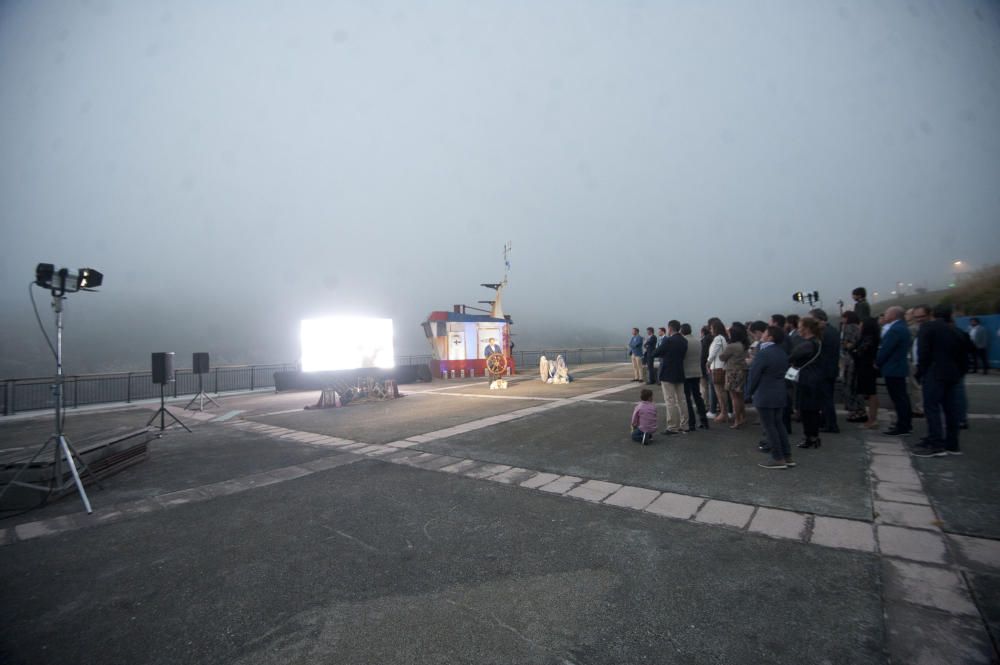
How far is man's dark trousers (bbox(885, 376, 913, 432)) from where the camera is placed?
20.2 ft

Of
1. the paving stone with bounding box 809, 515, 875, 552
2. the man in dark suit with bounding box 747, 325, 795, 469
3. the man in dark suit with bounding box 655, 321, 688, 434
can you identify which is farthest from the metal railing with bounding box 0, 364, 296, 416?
the paving stone with bounding box 809, 515, 875, 552

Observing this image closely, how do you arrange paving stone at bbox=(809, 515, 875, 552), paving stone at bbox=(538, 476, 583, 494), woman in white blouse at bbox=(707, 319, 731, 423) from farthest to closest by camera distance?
woman in white blouse at bbox=(707, 319, 731, 423), paving stone at bbox=(538, 476, 583, 494), paving stone at bbox=(809, 515, 875, 552)

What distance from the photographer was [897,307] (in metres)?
6.30

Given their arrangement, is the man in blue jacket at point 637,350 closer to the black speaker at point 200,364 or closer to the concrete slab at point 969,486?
the concrete slab at point 969,486

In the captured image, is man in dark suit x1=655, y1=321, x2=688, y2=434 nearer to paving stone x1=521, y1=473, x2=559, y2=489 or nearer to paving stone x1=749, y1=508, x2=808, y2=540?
paving stone x1=521, y1=473, x2=559, y2=489

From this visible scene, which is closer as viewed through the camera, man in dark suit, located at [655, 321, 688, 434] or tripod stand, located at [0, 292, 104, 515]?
tripod stand, located at [0, 292, 104, 515]

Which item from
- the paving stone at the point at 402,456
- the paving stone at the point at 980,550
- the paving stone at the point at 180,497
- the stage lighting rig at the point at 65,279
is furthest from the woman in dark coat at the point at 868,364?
the stage lighting rig at the point at 65,279

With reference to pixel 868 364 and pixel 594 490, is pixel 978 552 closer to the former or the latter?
pixel 594 490

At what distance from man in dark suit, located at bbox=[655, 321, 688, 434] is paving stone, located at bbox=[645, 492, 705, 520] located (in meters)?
2.83

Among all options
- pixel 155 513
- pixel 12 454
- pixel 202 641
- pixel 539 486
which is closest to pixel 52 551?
pixel 155 513

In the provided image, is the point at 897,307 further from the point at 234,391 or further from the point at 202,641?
the point at 234,391

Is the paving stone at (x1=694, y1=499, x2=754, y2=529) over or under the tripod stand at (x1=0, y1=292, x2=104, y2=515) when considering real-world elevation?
under

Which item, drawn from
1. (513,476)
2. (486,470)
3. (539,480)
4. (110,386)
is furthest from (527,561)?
(110,386)

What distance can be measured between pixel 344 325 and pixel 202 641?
16.4m
